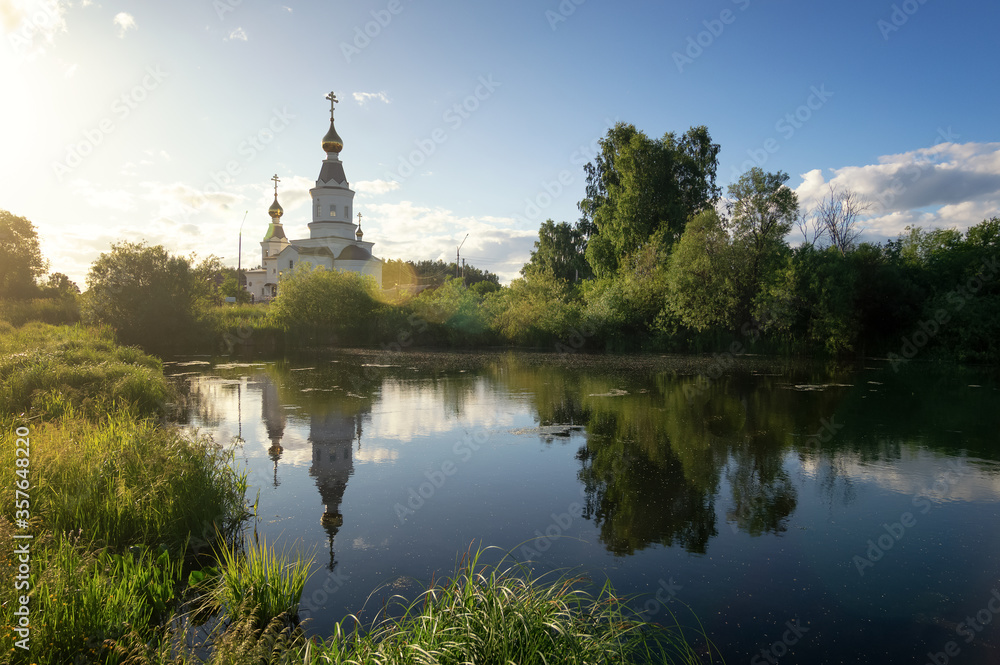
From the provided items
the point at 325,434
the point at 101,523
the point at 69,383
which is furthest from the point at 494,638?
the point at 69,383

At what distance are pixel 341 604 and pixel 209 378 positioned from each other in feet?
56.8

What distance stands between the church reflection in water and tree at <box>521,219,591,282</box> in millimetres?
32663

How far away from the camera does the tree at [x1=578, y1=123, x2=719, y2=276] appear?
3547 centimetres

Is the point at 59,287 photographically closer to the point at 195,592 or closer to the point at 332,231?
the point at 332,231

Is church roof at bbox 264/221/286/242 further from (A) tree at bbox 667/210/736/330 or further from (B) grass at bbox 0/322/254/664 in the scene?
(B) grass at bbox 0/322/254/664

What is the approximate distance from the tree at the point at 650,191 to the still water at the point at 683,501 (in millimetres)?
21974

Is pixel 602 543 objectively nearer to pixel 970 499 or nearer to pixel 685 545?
pixel 685 545

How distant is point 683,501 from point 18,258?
155 ft

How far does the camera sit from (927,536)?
617 centimetres

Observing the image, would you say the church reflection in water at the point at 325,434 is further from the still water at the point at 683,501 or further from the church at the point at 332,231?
the church at the point at 332,231

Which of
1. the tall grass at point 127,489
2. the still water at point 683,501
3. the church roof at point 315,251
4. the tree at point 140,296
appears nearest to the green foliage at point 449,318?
the tree at point 140,296

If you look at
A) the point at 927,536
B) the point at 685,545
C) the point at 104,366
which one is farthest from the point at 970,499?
the point at 104,366

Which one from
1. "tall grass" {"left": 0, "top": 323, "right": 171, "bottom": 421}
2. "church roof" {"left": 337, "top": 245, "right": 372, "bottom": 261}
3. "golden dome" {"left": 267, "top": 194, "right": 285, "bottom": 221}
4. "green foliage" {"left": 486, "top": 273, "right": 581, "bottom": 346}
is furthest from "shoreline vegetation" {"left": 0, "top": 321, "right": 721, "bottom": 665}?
"golden dome" {"left": 267, "top": 194, "right": 285, "bottom": 221}

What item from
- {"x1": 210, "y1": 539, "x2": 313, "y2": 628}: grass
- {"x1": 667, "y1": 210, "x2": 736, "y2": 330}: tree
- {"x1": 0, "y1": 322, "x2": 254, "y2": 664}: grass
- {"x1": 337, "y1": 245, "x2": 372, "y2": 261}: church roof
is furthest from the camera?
{"x1": 337, "y1": 245, "x2": 372, "y2": 261}: church roof
